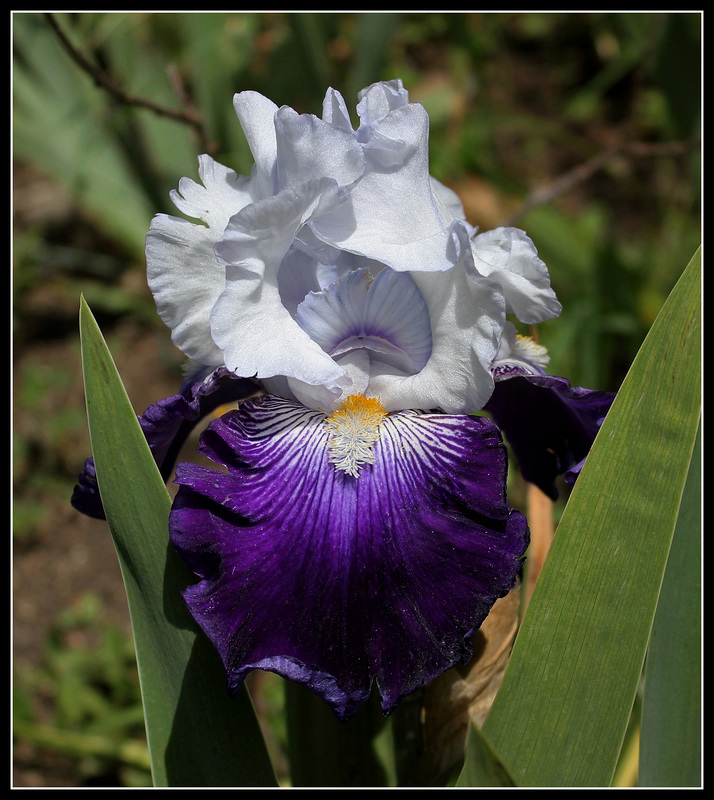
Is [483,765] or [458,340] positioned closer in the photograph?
[483,765]

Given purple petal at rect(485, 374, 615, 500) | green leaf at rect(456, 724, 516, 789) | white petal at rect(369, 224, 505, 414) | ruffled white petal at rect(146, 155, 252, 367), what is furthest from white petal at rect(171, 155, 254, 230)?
green leaf at rect(456, 724, 516, 789)

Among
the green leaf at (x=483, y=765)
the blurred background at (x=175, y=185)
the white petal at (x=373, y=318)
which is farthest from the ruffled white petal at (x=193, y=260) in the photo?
the blurred background at (x=175, y=185)

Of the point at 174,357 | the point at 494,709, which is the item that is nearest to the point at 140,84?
the point at 174,357

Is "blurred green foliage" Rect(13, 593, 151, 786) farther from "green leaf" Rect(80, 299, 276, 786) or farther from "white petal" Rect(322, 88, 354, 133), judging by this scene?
"white petal" Rect(322, 88, 354, 133)

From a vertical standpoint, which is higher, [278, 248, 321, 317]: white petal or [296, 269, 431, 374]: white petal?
[278, 248, 321, 317]: white petal

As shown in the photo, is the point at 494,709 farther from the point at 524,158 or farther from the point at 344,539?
the point at 524,158

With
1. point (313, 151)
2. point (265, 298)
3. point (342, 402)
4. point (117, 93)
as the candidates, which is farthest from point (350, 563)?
point (117, 93)

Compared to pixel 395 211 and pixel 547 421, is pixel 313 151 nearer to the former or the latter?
pixel 395 211
